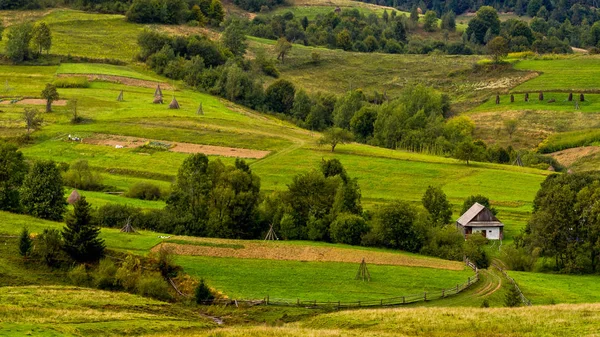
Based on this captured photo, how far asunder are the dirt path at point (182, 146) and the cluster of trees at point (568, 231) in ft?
133

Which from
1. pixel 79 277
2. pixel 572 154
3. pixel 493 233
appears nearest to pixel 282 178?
pixel 493 233

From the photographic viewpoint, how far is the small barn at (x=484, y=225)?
304ft

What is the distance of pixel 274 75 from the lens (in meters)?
184

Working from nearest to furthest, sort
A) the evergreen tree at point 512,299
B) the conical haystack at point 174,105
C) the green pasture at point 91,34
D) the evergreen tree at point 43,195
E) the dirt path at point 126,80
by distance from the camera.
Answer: the evergreen tree at point 512,299
the evergreen tree at point 43,195
the conical haystack at point 174,105
the dirt path at point 126,80
the green pasture at point 91,34

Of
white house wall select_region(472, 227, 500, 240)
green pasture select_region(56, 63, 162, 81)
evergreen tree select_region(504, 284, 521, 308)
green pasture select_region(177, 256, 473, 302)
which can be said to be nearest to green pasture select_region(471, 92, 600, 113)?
green pasture select_region(56, 63, 162, 81)

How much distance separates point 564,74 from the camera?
179 metres

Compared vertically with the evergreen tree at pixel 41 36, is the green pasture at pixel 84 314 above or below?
below

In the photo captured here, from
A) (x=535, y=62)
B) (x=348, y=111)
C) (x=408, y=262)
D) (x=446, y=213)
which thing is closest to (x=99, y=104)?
(x=348, y=111)

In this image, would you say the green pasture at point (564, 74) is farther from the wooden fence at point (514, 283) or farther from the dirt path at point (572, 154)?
the wooden fence at point (514, 283)

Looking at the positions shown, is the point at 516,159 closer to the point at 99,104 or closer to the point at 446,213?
the point at 446,213

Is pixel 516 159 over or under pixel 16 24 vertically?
under

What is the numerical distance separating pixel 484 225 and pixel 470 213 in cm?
250

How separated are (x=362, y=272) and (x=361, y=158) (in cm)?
5058

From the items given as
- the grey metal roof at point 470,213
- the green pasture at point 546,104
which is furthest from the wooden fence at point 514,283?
the green pasture at point 546,104
